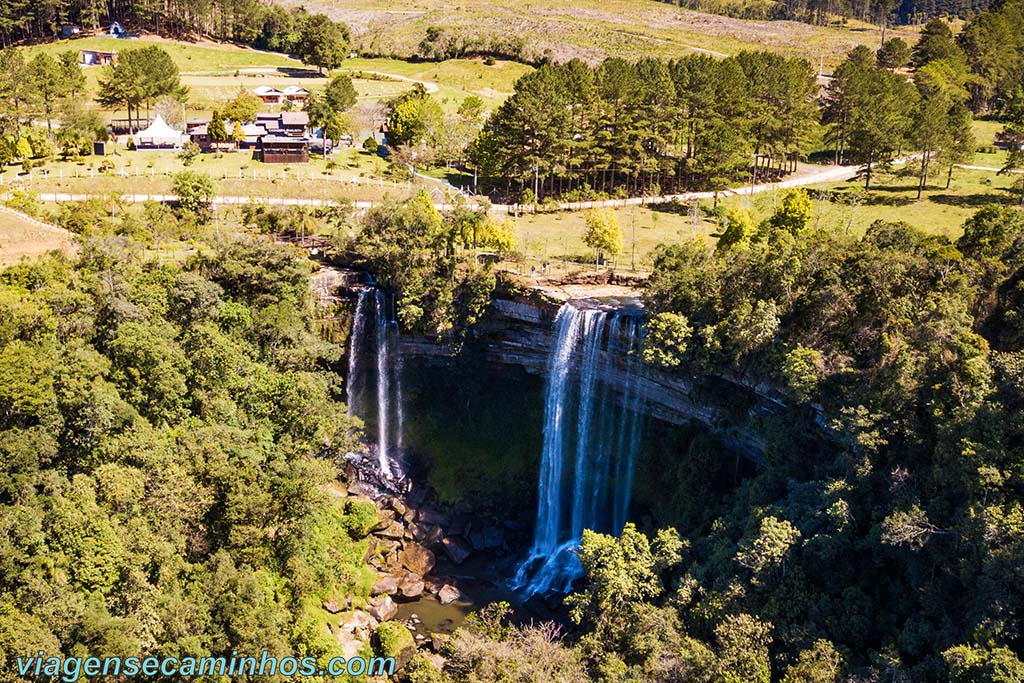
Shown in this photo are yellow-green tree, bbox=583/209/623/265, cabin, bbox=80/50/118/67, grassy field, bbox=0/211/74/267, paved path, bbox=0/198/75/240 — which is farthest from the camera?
cabin, bbox=80/50/118/67

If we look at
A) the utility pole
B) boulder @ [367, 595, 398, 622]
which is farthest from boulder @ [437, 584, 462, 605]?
the utility pole

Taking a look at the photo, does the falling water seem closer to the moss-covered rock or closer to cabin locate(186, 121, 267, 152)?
the moss-covered rock

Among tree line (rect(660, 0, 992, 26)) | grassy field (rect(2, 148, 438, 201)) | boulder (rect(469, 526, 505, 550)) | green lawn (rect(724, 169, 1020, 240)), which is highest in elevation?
tree line (rect(660, 0, 992, 26))

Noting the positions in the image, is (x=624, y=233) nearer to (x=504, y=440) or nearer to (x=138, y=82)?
(x=504, y=440)

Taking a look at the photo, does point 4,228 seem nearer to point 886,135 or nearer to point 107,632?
point 107,632

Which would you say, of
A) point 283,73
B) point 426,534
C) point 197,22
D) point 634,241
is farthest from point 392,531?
point 197,22

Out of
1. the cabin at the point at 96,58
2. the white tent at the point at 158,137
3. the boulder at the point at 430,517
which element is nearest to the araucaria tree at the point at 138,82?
the white tent at the point at 158,137

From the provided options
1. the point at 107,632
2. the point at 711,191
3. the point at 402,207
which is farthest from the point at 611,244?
the point at 107,632
